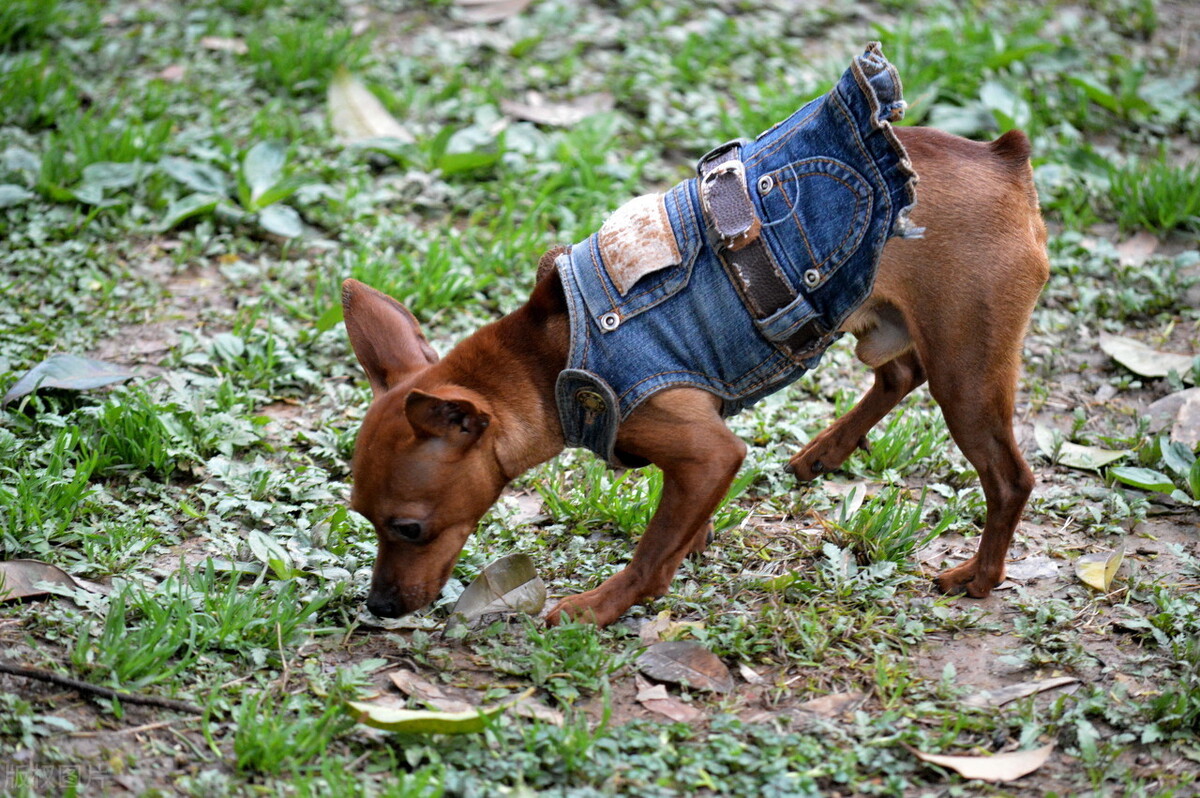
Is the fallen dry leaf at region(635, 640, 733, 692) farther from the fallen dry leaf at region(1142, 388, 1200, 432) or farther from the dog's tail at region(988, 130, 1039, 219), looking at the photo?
the fallen dry leaf at region(1142, 388, 1200, 432)

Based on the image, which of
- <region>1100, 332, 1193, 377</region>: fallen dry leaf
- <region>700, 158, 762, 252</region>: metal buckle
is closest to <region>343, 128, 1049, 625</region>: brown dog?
<region>700, 158, 762, 252</region>: metal buckle

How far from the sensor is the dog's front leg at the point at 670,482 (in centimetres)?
349

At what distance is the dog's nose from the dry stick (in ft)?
1.92

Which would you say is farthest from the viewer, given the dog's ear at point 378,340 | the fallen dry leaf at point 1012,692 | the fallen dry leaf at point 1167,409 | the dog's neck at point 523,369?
the fallen dry leaf at point 1167,409

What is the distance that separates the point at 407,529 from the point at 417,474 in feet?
0.63

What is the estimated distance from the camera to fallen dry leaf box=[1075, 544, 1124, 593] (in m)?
3.84

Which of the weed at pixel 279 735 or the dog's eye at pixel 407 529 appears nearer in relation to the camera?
the weed at pixel 279 735

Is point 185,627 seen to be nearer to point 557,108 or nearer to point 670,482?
point 670,482

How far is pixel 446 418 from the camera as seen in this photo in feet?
10.7

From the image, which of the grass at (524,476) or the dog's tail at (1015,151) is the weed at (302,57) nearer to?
the grass at (524,476)

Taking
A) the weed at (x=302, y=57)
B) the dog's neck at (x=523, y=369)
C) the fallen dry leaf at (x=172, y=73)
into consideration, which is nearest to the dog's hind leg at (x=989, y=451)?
the dog's neck at (x=523, y=369)

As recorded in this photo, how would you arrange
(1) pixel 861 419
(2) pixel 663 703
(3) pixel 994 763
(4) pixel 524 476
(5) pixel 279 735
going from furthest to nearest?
(4) pixel 524 476 → (1) pixel 861 419 → (2) pixel 663 703 → (3) pixel 994 763 → (5) pixel 279 735

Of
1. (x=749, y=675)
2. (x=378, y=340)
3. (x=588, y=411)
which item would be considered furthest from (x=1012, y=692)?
(x=378, y=340)

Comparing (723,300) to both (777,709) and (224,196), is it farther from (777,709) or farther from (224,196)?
(224,196)
